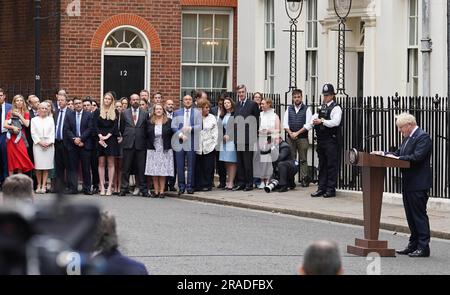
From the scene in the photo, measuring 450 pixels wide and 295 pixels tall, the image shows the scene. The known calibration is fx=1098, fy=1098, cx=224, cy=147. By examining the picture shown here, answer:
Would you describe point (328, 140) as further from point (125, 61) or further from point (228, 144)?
point (125, 61)

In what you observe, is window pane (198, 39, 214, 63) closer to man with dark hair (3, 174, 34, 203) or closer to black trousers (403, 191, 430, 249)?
black trousers (403, 191, 430, 249)

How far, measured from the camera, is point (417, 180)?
42.3 ft

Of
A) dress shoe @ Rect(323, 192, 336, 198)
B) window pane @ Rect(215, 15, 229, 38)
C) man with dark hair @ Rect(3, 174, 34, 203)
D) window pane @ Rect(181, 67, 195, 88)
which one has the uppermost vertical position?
window pane @ Rect(215, 15, 229, 38)

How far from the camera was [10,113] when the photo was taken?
21.4 m

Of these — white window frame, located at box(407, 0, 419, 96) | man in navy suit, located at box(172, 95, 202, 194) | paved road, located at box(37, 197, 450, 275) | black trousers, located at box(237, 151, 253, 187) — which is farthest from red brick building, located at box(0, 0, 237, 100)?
paved road, located at box(37, 197, 450, 275)

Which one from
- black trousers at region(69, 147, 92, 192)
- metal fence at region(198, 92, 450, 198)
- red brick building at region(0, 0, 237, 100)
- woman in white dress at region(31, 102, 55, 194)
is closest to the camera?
metal fence at region(198, 92, 450, 198)

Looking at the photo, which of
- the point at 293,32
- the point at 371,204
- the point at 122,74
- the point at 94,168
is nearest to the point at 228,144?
the point at 94,168

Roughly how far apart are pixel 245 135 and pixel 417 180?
28.5 feet

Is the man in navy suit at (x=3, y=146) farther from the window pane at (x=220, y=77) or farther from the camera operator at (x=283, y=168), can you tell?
the window pane at (x=220, y=77)

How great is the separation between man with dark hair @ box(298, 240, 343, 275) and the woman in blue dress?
56.7 feet

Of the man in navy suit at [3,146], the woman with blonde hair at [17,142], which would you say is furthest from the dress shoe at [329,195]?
the man in navy suit at [3,146]

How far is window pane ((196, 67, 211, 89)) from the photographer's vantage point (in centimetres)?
2872

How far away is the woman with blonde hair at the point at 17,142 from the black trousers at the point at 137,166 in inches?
73.6
